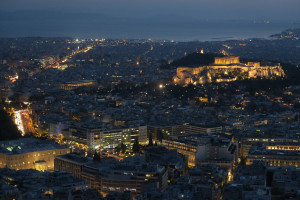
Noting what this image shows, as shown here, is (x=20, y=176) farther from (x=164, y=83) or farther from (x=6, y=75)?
(x=6, y=75)

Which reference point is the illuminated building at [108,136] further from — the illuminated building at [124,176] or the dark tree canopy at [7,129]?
the illuminated building at [124,176]

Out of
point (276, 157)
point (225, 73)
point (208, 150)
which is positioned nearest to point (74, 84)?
point (225, 73)

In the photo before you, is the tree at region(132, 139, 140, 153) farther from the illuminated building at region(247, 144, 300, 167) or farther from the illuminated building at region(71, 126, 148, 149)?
the illuminated building at region(247, 144, 300, 167)

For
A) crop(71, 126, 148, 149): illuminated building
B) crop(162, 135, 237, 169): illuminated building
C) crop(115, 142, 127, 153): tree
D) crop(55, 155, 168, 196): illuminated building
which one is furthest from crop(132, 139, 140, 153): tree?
crop(55, 155, 168, 196): illuminated building

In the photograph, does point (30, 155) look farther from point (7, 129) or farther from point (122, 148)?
point (7, 129)

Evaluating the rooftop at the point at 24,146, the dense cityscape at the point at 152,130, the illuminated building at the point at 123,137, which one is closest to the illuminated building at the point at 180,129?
the dense cityscape at the point at 152,130

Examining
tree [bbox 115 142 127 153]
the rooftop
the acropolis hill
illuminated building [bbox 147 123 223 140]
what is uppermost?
the acropolis hill
